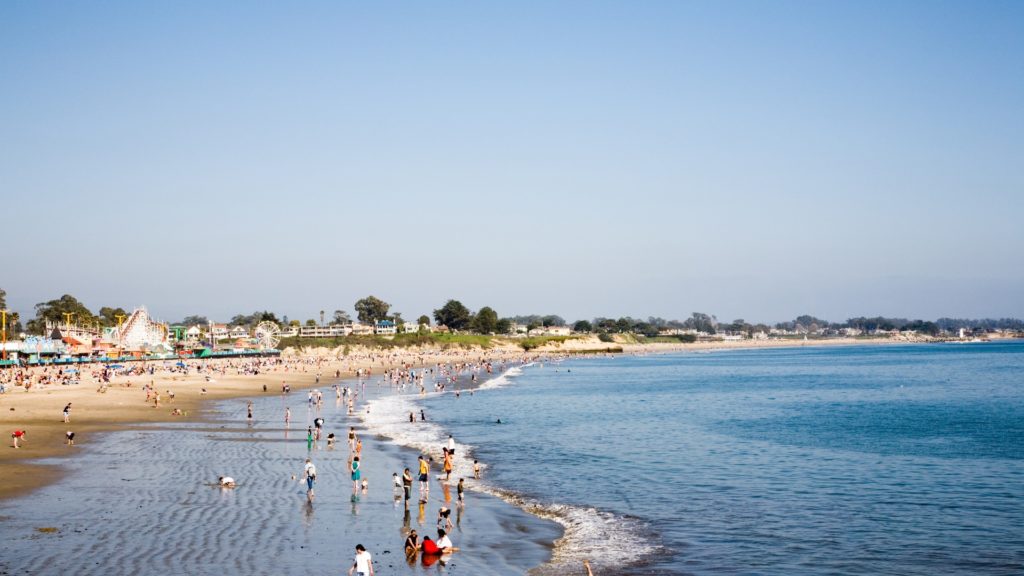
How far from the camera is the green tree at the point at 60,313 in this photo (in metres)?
172

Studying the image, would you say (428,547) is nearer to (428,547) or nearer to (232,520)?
(428,547)

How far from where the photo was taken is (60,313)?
17075 centimetres

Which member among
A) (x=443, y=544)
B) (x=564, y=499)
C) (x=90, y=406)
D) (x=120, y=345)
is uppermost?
(x=120, y=345)

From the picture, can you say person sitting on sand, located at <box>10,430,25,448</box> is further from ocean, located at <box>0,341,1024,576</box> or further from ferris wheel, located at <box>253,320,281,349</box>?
ferris wheel, located at <box>253,320,281,349</box>

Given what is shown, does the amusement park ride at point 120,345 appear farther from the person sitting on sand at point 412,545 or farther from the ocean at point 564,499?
the person sitting on sand at point 412,545

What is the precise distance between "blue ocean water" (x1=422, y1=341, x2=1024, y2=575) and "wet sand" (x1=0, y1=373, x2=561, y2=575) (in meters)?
2.44

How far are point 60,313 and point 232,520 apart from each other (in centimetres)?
17169

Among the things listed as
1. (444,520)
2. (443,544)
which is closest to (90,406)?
(444,520)

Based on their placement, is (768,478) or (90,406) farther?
(90,406)

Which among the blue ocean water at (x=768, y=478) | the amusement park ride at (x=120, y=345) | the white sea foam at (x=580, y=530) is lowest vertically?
the blue ocean water at (x=768, y=478)

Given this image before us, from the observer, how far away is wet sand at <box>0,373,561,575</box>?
18172 millimetres

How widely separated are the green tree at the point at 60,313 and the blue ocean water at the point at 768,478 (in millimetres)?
135398

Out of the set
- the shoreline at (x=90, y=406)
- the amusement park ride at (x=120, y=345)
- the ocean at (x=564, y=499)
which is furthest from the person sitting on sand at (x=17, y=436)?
the amusement park ride at (x=120, y=345)

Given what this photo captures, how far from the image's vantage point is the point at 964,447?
39812 millimetres
